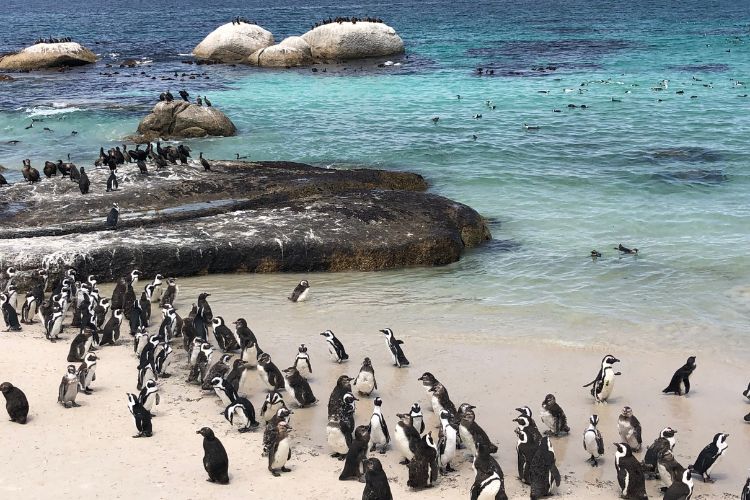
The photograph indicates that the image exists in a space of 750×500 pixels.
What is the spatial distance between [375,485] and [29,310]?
875 cm

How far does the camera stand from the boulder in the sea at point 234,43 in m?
56.2

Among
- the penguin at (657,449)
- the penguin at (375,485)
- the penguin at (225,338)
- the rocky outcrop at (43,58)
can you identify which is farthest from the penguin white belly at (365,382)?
the rocky outcrop at (43,58)

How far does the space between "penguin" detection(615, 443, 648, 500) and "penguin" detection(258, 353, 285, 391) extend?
4889 millimetres

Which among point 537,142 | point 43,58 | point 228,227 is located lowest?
point 228,227

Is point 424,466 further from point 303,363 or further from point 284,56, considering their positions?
point 284,56

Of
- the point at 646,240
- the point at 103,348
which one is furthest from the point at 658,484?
the point at 646,240

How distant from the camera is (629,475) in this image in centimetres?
1123

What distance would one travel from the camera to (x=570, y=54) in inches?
2142

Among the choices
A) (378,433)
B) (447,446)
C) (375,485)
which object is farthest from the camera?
(378,433)

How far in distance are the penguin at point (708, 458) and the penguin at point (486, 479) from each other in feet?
7.77

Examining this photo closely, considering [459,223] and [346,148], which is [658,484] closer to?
[459,223]

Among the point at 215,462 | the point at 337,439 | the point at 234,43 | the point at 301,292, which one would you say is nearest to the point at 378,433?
the point at 337,439

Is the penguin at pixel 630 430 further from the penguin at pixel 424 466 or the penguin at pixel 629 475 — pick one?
the penguin at pixel 424 466

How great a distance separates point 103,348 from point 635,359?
8.51 meters
